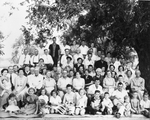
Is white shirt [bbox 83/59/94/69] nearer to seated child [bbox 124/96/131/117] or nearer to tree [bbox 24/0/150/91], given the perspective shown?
tree [bbox 24/0/150/91]

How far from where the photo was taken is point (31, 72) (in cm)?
607

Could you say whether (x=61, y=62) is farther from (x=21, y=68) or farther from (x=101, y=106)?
(x=101, y=106)

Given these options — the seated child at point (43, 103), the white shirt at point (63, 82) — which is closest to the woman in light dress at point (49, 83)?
the white shirt at point (63, 82)

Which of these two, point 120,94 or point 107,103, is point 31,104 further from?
point 120,94

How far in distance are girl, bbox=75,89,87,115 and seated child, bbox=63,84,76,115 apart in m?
0.09

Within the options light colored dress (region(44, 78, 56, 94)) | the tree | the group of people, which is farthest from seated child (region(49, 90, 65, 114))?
the tree

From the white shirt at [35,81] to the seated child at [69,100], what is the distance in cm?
60

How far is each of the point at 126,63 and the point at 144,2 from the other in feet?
5.06

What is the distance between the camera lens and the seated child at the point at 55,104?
5.57m

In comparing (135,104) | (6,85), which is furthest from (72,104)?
(6,85)

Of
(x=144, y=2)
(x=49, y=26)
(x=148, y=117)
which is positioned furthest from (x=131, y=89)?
(x=49, y=26)

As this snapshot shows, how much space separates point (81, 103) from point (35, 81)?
3.58 feet

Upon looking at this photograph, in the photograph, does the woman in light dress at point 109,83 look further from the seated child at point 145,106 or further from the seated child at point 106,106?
the seated child at point 145,106

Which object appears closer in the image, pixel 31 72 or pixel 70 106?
pixel 70 106
